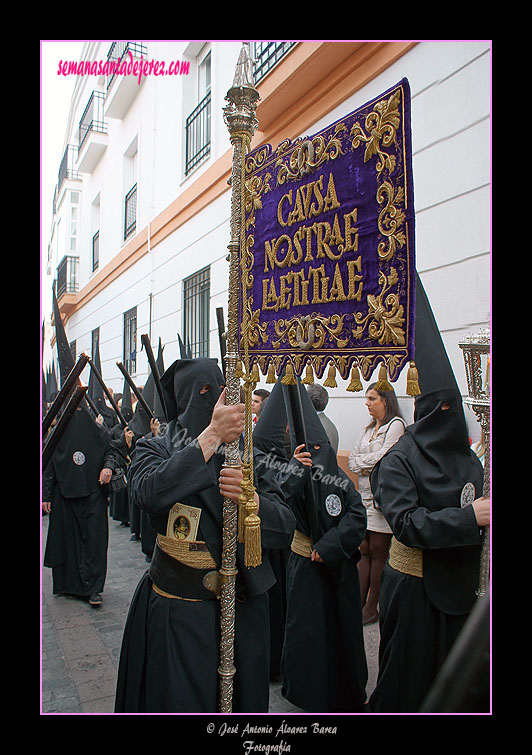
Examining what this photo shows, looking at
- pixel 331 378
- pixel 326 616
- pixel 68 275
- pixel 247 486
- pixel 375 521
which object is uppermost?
pixel 68 275

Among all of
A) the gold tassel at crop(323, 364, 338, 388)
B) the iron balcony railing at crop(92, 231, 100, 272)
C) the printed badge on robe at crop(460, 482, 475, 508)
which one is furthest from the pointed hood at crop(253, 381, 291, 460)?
the iron balcony railing at crop(92, 231, 100, 272)

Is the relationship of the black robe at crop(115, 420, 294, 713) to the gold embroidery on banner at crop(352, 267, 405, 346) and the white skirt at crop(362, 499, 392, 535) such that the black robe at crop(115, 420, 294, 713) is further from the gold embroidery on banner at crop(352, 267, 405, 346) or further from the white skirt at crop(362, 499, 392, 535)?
the white skirt at crop(362, 499, 392, 535)

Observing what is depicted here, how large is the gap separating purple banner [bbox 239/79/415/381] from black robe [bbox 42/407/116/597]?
3707mm

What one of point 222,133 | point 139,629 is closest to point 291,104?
point 222,133

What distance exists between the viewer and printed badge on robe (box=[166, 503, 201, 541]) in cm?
234

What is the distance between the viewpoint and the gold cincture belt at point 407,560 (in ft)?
8.96

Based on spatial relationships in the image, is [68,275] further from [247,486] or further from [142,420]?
[247,486]

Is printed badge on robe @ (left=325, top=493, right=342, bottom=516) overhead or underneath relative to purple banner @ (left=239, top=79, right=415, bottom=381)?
underneath

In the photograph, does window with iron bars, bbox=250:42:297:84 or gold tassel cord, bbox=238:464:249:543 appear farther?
window with iron bars, bbox=250:42:297:84

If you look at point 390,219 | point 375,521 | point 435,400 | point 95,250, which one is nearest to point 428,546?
point 435,400

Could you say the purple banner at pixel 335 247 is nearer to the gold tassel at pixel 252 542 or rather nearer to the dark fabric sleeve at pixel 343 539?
the gold tassel at pixel 252 542

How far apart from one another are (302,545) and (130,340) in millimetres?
10143

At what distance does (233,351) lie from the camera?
2.30 metres

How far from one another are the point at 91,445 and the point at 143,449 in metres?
3.17
